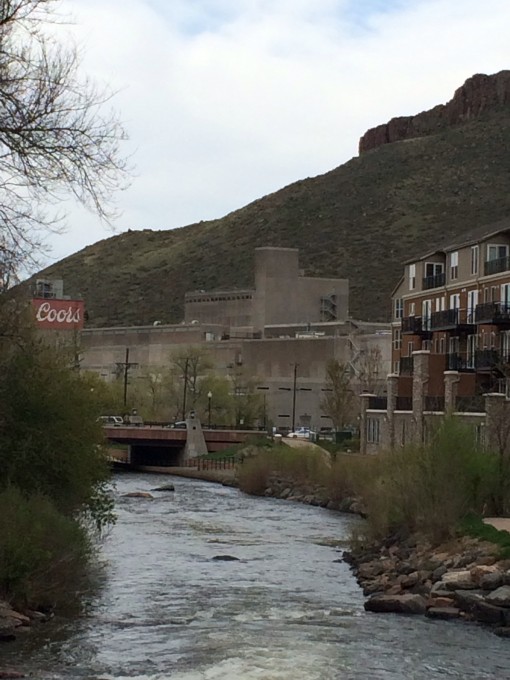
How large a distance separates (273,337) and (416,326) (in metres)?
65.2

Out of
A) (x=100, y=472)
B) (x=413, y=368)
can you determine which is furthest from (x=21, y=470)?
(x=413, y=368)

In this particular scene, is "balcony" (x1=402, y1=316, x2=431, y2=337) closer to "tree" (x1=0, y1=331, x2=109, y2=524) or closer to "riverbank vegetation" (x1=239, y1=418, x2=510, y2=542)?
"riverbank vegetation" (x1=239, y1=418, x2=510, y2=542)

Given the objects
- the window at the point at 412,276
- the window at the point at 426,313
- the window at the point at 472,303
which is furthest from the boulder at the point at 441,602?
the window at the point at 412,276

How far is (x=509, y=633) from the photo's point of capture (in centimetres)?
2997

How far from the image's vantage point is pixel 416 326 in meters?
81.2

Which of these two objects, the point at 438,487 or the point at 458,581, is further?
the point at 438,487

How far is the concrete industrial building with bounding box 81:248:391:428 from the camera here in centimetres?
12475

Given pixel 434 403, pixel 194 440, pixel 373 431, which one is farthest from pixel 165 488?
pixel 194 440

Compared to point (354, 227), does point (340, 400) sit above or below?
below

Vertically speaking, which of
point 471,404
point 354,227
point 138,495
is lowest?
point 138,495

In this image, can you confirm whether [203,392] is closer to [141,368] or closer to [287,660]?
[141,368]

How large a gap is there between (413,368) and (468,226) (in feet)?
301

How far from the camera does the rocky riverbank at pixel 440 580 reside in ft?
105

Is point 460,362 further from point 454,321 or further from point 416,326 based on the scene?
point 416,326
